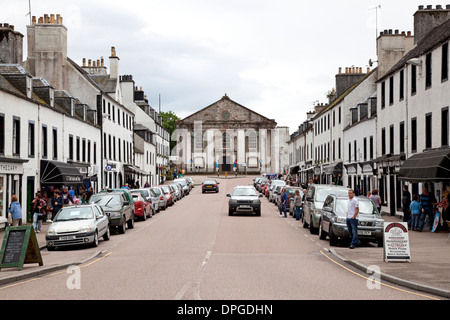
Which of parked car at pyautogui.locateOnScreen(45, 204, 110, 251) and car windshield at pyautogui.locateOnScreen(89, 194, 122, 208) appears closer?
parked car at pyautogui.locateOnScreen(45, 204, 110, 251)

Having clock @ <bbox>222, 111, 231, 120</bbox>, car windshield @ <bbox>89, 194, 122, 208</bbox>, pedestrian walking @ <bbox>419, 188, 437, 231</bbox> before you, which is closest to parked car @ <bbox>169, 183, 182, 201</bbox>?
car windshield @ <bbox>89, 194, 122, 208</bbox>

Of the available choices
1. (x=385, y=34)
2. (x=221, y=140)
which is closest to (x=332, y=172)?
(x=385, y=34)

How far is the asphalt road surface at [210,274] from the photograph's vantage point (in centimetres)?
982

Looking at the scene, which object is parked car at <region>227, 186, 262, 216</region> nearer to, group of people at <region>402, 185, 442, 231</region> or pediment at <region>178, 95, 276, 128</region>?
group of people at <region>402, 185, 442, 231</region>

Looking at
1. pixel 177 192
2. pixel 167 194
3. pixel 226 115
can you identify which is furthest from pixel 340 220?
pixel 226 115

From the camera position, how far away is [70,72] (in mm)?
44312

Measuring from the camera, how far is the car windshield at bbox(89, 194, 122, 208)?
2452 centimetres

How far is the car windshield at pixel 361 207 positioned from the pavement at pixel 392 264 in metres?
1.18

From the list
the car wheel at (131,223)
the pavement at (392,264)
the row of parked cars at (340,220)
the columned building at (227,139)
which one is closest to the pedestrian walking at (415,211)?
the row of parked cars at (340,220)

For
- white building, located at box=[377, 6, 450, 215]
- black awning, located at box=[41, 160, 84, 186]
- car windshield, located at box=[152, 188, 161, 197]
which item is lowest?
car windshield, located at box=[152, 188, 161, 197]

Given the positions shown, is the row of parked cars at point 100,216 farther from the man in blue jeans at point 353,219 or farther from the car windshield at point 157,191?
the man in blue jeans at point 353,219

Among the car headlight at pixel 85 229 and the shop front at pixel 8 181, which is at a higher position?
the shop front at pixel 8 181

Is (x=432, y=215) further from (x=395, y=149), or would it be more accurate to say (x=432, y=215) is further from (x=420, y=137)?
(x=395, y=149)

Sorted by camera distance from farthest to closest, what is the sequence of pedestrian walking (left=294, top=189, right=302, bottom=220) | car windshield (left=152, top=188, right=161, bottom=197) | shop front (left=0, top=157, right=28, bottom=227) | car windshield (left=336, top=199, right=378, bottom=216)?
car windshield (left=152, top=188, right=161, bottom=197)
pedestrian walking (left=294, top=189, right=302, bottom=220)
shop front (left=0, top=157, right=28, bottom=227)
car windshield (left=336, top=199, right=378, bottom=216)
